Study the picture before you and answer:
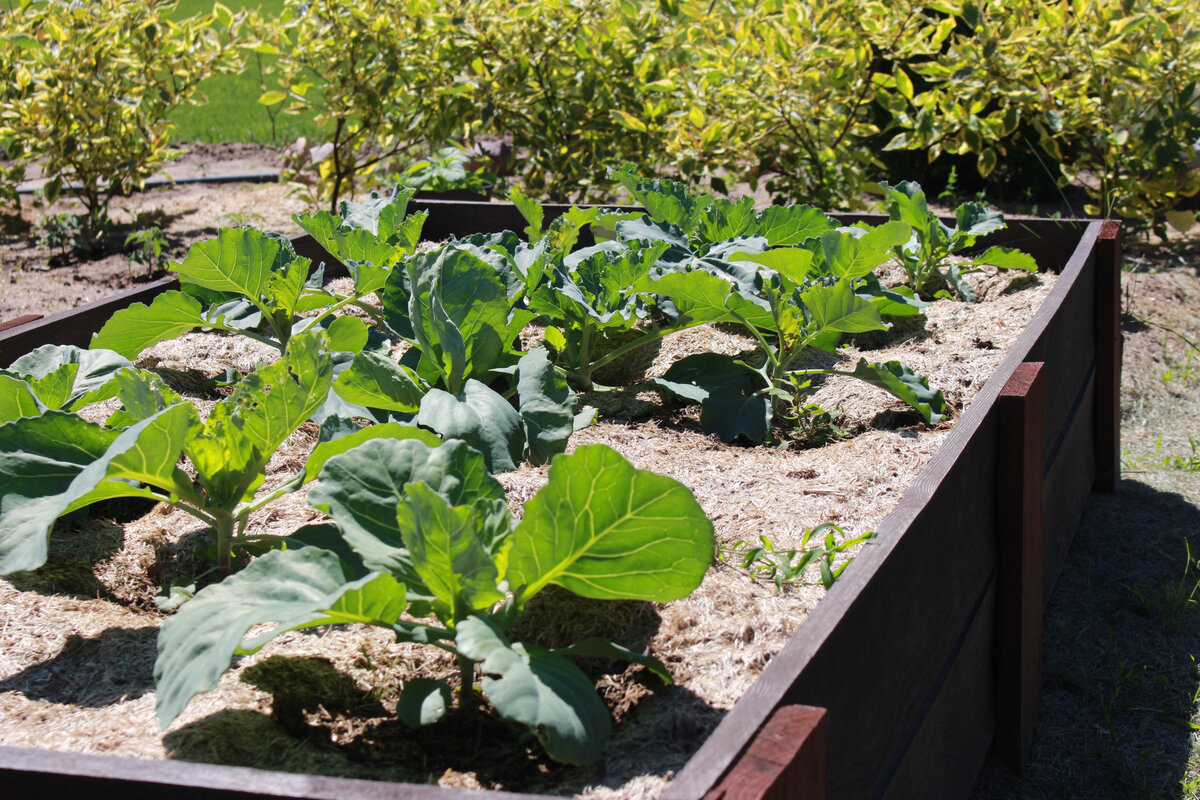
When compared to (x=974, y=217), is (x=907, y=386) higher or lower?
lower

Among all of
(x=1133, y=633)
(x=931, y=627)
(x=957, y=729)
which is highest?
(x=931, y=627)

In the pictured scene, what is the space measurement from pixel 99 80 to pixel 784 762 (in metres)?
5.59

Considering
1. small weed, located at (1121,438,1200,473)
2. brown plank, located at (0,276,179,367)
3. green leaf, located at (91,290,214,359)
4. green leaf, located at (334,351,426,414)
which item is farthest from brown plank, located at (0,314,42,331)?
small weed, located at (1121,438,1200,473)

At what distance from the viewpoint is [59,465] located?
1.62 metres

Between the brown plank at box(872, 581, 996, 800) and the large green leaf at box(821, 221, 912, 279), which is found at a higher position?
the large green leaf at box(821, 221, 912, 279)

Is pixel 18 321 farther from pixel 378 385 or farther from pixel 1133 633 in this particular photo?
pixel 1133 633

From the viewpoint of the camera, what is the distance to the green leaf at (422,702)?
4.41 ft

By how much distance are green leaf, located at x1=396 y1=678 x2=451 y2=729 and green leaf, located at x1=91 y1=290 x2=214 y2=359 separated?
1.50 meters

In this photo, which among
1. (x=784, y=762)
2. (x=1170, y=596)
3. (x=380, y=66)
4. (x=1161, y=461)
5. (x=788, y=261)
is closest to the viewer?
(x=784, y=762)

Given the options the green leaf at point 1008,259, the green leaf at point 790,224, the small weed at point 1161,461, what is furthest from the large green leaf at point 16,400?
the small weed at point 1161,461

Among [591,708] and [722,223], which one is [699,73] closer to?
[722,223]

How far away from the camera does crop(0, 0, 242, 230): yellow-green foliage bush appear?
5.30 meters

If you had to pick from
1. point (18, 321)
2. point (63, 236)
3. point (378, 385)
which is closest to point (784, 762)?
point (378, 385)

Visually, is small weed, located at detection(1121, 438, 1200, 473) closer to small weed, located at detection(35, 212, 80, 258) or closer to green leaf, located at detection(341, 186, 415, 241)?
green leaf, located at detection(341, 186, 415, 241)
